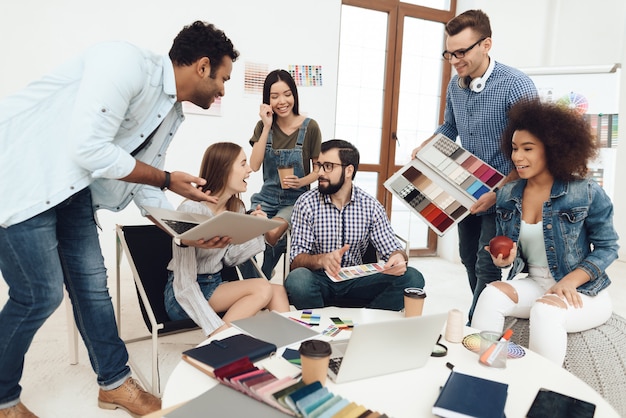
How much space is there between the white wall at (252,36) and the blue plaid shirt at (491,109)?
5.89ft

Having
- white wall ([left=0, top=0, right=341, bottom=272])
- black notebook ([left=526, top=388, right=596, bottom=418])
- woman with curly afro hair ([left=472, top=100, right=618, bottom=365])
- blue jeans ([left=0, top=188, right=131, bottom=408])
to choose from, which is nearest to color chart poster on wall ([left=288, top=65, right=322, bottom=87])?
white wall ([left=0, top=0, right=341, bottom=272])

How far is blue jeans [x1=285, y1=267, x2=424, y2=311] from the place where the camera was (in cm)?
213

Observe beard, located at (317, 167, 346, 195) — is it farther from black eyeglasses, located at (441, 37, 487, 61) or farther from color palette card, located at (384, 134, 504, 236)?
black eyeglasses, located at (441, 37, 487, 61)

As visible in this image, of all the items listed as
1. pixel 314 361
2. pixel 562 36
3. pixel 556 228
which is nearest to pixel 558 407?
pixel 314 361

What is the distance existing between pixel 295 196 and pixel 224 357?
1572 millimetres

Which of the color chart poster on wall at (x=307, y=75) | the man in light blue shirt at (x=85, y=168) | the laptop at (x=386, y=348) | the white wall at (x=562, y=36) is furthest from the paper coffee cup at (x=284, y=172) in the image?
the white wall at (x=562, y=36)

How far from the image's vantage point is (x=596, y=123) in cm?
350

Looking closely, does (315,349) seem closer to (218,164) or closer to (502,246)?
(502,246)

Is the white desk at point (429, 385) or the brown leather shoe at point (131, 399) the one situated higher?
the white desk at point (429, 385)

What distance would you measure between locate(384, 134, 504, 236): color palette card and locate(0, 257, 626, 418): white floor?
102 centimetres

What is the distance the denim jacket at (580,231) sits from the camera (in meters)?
1.78

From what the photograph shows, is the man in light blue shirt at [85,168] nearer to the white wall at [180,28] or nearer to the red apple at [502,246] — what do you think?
the red apple at [502,246]

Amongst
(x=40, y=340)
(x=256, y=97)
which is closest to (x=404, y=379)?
(x=40, y=340)

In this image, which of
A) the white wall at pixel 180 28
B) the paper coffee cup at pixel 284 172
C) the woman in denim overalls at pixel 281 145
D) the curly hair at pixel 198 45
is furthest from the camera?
the white wall at pixel 180 28
